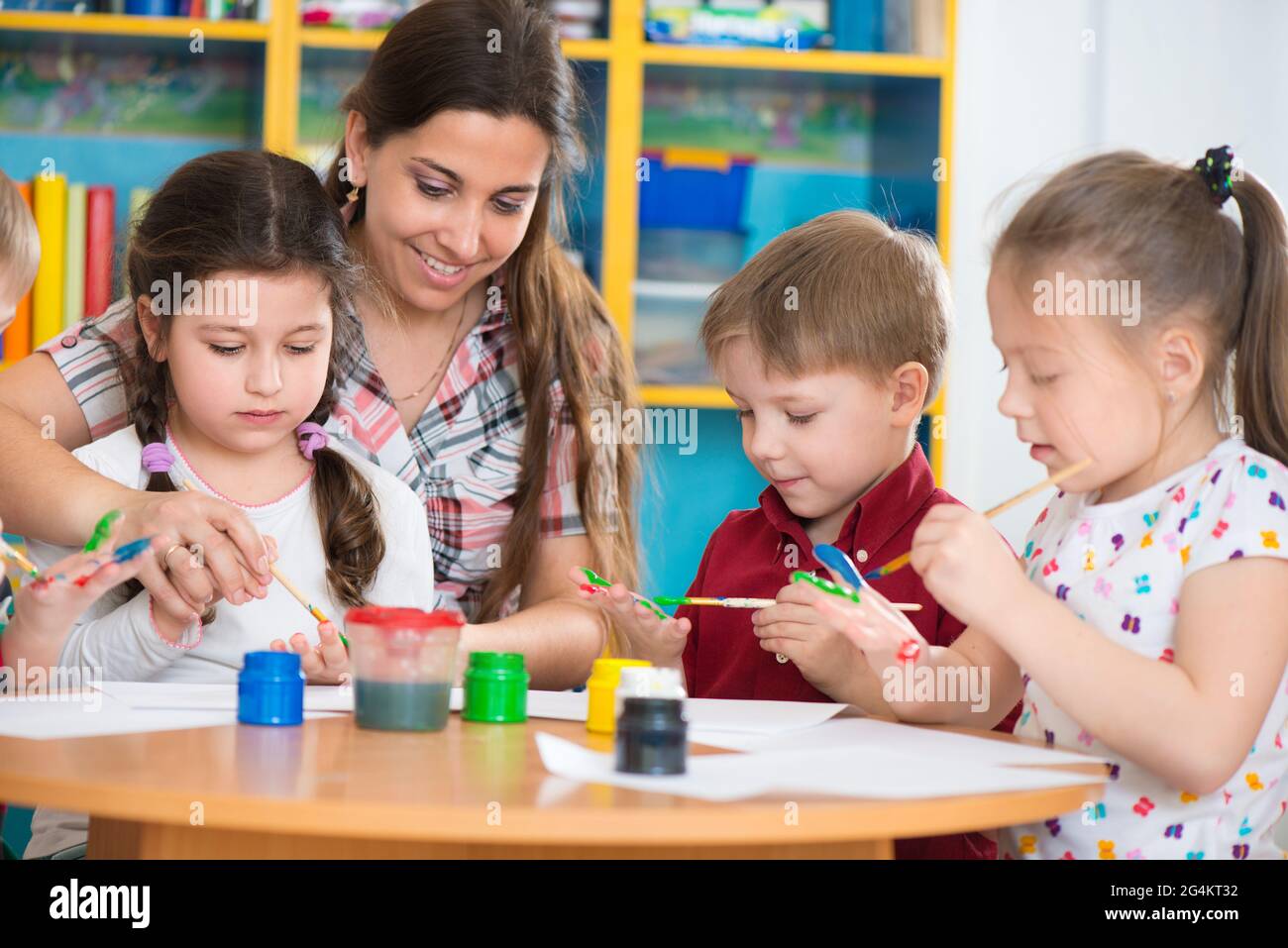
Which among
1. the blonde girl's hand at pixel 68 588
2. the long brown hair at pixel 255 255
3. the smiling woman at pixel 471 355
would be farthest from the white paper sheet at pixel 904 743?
the long brown hair at pixel 255 255

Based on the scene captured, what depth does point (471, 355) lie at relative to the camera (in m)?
2.09

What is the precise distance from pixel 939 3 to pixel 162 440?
1.97 m

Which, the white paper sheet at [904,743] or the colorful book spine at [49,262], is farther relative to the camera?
the colorful book spine at [49,262]

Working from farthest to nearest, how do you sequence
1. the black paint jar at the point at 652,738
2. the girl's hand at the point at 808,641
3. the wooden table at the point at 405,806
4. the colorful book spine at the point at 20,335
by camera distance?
the colorful book spine at the point at 20,335, the girl's hand at the point at 808,641, the black paint jar at the point at 652,738, the wooden table at the point at 405,806

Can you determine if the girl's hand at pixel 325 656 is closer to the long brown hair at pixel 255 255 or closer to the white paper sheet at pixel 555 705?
the white paper sheet at pixel 555 705

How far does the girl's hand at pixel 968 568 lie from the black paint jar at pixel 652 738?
11.1 inches

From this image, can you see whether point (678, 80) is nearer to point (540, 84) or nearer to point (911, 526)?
point (540, 84)

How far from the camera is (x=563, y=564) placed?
2.04 metres

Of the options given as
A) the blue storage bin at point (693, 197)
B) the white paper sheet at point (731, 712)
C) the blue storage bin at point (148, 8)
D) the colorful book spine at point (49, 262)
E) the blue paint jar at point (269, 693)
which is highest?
the blue storage bin at point (148, 8)

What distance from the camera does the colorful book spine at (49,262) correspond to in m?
2.80

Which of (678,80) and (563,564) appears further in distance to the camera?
(678,80)

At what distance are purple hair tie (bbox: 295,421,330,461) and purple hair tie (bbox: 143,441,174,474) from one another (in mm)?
168

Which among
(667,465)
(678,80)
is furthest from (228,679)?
(678,80)
